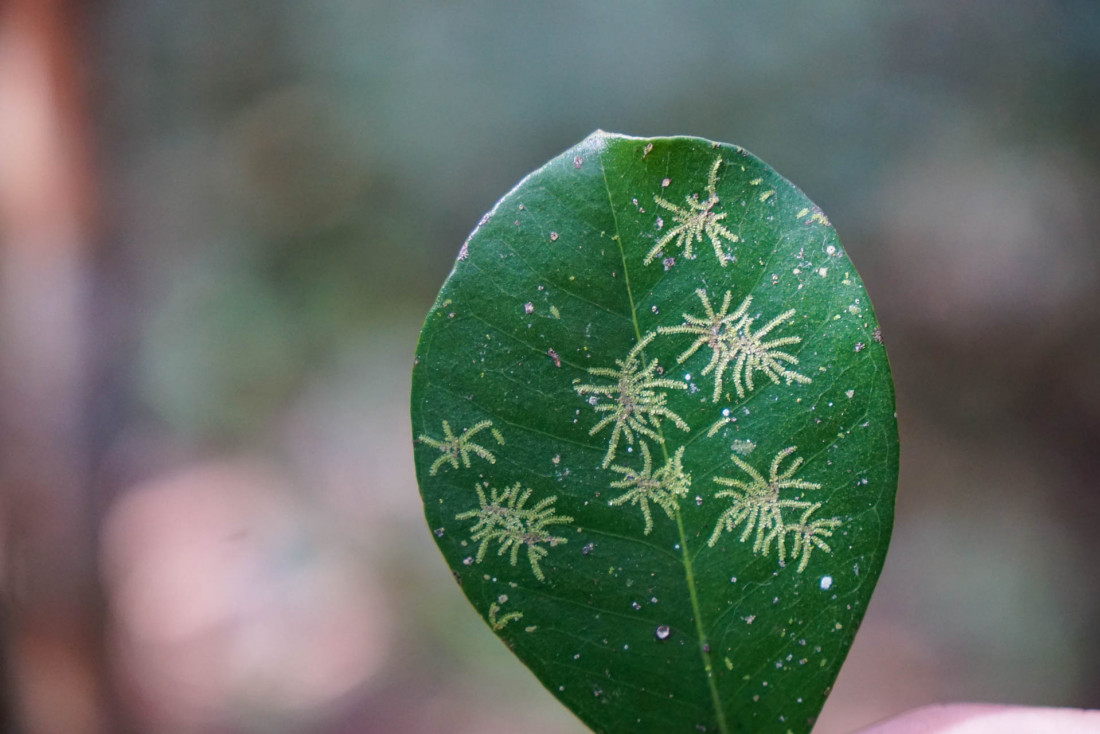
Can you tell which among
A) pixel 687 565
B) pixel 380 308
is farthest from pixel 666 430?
pixel 380 308

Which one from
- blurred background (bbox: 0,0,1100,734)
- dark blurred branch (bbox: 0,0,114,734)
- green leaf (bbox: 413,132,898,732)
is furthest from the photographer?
dark blurred branch (bbox: 0,0,114,734)

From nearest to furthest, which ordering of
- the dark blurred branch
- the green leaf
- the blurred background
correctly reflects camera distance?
the green leaf, the blurred background, the dark blurred branch

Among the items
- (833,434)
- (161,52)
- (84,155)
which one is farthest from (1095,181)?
(84,155)

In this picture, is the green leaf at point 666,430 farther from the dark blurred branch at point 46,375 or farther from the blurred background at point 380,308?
the dark blurred branch at point 46,375

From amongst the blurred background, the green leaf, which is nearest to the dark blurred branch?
the blurred background

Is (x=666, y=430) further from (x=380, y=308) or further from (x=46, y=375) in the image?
(x=46, y=375)

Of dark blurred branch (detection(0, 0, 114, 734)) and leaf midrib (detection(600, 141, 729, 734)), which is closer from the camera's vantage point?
leaf midrib (detection(600, 141, 729, 734))

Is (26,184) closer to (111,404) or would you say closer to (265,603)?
(111,404)

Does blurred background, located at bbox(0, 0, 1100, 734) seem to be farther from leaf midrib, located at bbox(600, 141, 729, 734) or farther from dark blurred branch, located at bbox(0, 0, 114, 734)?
leaf midrib, located at bbox(600, 141, 729, 734)
